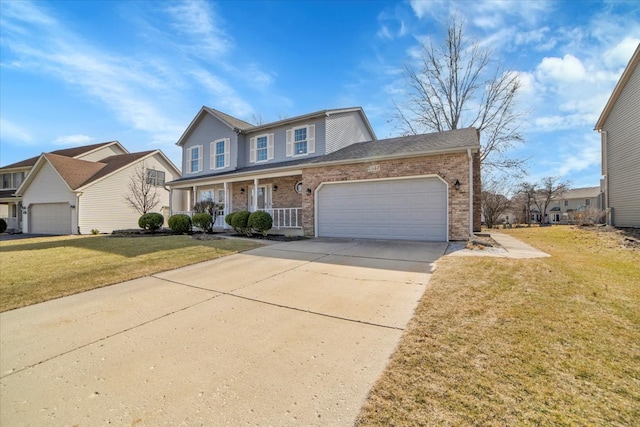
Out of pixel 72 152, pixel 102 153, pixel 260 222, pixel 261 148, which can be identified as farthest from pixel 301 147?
pixel 72 152

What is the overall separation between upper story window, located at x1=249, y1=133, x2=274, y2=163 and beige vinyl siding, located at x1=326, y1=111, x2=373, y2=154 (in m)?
3.69

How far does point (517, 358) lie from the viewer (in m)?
2.58

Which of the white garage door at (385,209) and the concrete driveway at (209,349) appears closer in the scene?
the concrete driveway at (209,349)

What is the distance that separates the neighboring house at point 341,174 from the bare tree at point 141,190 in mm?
4368

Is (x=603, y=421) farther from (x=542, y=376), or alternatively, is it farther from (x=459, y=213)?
(x=459, y=213)

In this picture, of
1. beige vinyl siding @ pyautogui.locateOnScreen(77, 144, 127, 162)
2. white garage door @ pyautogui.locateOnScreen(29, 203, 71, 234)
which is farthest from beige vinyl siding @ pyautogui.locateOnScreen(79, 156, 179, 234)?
beige vinyl siding @ pyautogui.locateOnScreen(77, 144, 127, 162)

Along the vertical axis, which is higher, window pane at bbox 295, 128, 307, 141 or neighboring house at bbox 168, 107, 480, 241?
window pane at bbox 295, 128, 307, 141

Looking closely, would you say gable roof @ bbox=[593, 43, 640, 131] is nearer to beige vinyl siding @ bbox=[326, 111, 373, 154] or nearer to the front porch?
beige vinyl siding @ bbox=[326, 111, 373, 154]

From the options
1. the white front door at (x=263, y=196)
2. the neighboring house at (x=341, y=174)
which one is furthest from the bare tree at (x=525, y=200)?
the white front door at (x=263, y=196)

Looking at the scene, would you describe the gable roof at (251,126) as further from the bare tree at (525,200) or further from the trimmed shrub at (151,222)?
the bare tree at (525,200)

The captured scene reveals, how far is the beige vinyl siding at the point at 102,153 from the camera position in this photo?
25359 millimetres

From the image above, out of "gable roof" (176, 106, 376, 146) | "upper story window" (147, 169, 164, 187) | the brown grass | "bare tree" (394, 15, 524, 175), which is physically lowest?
the brown grass

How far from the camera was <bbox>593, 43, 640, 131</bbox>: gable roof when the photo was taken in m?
13.3

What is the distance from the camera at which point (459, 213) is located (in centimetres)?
945
